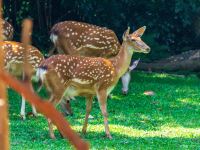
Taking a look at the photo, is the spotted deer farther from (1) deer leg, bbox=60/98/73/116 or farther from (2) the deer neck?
(2) the deer neck

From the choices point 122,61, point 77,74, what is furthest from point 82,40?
point 77,74

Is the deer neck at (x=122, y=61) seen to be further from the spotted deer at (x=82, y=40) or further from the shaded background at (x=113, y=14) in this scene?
the shaded background at (x=113, y=14)

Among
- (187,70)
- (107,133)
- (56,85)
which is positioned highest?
(56,85)

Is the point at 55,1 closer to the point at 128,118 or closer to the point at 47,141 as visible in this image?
the point at 128,118

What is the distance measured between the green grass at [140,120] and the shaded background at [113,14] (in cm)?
137

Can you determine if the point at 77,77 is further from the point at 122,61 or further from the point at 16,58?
the point at 16,58

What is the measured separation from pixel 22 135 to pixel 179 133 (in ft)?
7.12

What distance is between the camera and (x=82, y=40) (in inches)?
446

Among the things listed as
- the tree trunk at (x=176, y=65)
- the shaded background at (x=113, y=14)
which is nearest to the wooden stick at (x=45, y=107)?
the shaded background at (x=113, y=14)

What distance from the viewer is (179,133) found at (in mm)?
9352

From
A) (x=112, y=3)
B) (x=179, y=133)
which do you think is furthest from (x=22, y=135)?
(x=112, y=3)

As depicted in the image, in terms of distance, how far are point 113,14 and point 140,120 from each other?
5128 millimetres

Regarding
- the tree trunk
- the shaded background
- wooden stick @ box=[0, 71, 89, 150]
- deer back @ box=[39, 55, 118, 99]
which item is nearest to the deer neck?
deer back @ box=[39, 55, 118, 99]

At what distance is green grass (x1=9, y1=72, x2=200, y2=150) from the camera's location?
8133mm
